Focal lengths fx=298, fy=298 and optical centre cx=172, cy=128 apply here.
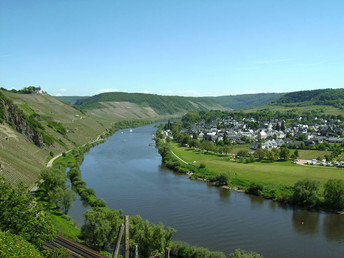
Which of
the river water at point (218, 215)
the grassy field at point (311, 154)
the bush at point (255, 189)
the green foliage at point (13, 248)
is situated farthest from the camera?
the grassy field at point (311, 154)

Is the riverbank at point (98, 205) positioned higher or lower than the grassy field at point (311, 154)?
lower

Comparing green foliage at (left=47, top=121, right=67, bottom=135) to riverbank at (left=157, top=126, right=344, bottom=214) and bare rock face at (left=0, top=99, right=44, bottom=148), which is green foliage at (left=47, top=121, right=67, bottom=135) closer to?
bare rock face at (left=0, top=99, right=44, bottom=148)

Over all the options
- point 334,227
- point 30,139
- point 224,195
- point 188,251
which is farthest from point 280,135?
point 188,251

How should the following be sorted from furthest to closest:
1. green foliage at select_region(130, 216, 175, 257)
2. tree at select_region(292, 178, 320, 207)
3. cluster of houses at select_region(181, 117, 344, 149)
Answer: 1. cluster of houses at select_region(181, 117, 344, 149)
2. tree at select_region(292, 178, 320, 207)
3. green foliage at select_region(130, 216, 175, 257)

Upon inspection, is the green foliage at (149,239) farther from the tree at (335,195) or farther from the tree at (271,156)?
the tree at (271,156)

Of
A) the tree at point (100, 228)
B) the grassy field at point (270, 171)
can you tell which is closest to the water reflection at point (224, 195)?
the grassy field at point (270, 171)

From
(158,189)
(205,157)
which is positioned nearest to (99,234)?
(158,189)

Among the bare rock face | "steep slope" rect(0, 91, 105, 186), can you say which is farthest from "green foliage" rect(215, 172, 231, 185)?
the bare rock face
